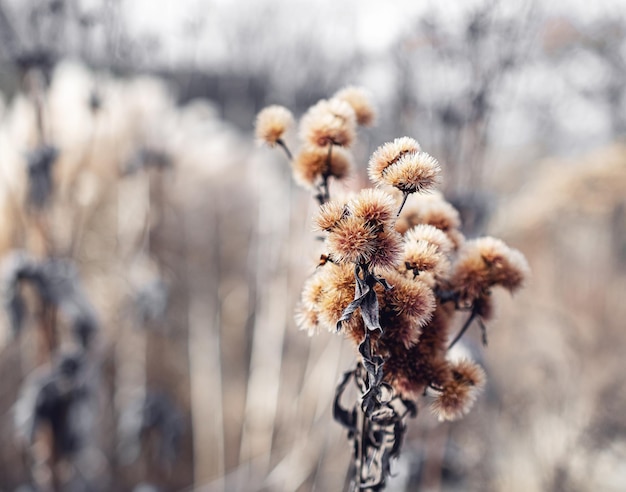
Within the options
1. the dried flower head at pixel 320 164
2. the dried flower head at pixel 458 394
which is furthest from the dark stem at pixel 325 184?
the dried flower head at pixel 458 394

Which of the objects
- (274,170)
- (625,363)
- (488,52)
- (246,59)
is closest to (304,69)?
(246,59)

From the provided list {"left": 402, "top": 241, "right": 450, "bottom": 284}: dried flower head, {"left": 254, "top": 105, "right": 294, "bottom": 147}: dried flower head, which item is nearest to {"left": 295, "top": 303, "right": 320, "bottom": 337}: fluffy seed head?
{"left": 402, "top": 241, "right": 450, "bottom": 284}: dried flower head

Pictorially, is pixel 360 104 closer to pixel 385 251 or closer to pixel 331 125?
pixel 331 125

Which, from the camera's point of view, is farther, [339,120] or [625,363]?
[625,363]

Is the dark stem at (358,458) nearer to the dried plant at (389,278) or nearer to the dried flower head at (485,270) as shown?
the dried plant at (389,278)

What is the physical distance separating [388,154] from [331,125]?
100 mm

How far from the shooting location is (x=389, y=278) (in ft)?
1.61

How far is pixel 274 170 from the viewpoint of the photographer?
338 centimetres

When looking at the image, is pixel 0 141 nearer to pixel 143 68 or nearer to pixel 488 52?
pixel 143 68

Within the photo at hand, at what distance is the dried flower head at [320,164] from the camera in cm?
59

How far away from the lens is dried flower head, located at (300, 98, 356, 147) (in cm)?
57

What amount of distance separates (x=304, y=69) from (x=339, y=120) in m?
1.56

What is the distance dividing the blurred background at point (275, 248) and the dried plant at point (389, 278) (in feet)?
0.34

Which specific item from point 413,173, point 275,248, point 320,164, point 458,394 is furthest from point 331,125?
point 275,248
